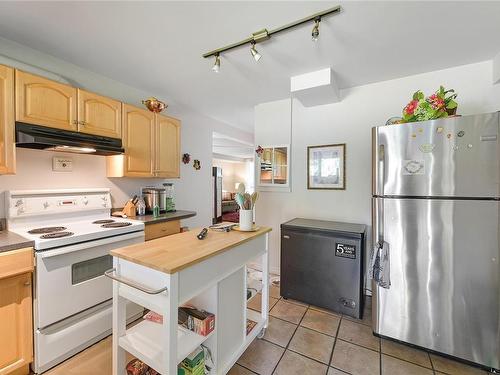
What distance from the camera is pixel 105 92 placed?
2441mm

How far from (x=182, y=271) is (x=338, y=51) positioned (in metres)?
2.06

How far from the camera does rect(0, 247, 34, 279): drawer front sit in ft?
4.31

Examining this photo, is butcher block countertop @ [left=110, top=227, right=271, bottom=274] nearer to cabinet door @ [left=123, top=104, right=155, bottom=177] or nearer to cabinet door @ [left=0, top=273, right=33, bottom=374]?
cabinet door @ [left=0, top=273, right=33, bottom=374]

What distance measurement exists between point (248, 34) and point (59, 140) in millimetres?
1652

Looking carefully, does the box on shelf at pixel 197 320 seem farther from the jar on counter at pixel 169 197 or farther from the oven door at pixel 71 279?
the jar on counter at pixel 169 197

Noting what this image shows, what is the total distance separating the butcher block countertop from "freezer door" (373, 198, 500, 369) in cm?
112

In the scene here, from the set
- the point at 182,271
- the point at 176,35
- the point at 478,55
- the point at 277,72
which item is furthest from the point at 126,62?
the point at 478,55

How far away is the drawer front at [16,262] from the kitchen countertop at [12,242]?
2 centimetres

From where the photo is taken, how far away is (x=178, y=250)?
1241 millimetres

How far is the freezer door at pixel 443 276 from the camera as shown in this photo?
1.49 m

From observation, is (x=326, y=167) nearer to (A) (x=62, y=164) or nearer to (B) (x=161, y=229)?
(B) (x=161, y=229)

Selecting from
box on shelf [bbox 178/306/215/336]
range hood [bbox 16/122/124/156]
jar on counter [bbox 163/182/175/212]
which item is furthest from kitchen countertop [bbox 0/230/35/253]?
jar on counter [bbox 163/182/175/212]

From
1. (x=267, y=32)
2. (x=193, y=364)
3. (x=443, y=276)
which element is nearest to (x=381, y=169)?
(x=443, y=276)

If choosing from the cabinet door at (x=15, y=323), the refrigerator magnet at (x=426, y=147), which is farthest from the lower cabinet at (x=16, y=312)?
the refrigerator magnet at (x=426, y=147)
